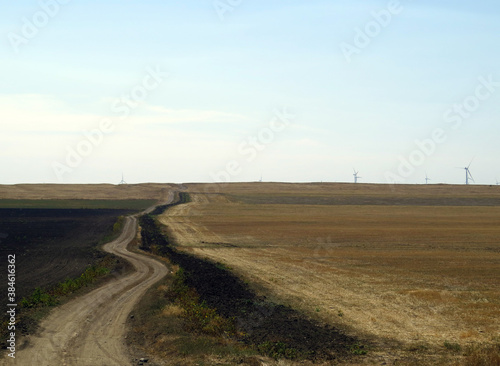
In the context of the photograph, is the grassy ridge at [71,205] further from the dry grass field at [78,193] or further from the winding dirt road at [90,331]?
the winding dirt road at [90,331]

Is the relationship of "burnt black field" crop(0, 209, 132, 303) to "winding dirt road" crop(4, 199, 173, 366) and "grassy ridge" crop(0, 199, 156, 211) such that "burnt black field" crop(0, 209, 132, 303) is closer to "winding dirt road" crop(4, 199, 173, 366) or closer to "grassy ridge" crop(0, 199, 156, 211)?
"winding dirt road" crop(4, 199, 173, 366)

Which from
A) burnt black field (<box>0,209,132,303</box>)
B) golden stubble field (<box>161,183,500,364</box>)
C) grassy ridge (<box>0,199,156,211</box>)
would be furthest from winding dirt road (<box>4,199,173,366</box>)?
grassy ridge (<box>0,199,156,211</box>)

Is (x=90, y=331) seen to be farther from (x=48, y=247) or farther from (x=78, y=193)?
(x=78, y=193)

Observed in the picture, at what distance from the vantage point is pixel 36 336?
21.5m

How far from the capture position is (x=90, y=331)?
73.4 feet

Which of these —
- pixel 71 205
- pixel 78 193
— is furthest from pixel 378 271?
pixel 78 193

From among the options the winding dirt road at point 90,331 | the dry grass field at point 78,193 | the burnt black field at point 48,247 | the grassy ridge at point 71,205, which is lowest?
the winding dirt road at point 90,331

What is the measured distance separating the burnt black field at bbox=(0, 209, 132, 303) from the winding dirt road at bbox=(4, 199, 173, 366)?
428 cm

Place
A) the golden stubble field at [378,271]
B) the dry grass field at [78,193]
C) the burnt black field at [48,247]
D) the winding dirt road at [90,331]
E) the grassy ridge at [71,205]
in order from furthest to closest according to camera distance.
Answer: the dry grass field at [78,193]
the grassy ridge at [71,205]
the burnt black field at [48,247]
the golden stubble field at [378,271]
the winding dirt road at [90,331]

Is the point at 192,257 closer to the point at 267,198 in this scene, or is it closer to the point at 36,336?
the point at 36,336

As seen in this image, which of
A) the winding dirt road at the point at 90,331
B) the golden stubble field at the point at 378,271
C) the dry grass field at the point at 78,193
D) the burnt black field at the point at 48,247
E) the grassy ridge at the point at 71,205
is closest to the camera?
the winding dirt road at the point at 90,331

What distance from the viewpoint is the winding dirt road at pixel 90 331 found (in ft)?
61.1

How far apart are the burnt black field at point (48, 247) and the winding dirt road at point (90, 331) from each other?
14.0 feet

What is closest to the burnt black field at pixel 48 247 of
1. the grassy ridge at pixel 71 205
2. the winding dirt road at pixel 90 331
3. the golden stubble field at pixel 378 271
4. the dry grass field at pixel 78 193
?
the winding dirt road at pixel 90 331
